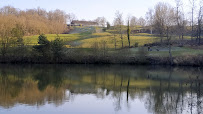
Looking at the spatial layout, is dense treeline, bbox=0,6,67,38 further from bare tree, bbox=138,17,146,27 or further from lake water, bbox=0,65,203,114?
bare tree, bbox=138,17,146,27

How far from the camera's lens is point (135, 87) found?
19125 millimetres

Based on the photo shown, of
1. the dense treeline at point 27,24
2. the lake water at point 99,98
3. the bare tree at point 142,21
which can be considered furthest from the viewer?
the bare tree at point 142,21

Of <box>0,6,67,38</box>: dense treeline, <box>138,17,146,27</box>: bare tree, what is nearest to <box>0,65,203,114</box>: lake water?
<box>0,6,67,38</box>: dense treeline

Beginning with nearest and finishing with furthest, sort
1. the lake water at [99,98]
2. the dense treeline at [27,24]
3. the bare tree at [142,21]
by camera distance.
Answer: the lake water at [99,98], the dense treeline at [27,24], the bare tree at [142,21]

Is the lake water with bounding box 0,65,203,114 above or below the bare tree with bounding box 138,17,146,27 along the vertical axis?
below

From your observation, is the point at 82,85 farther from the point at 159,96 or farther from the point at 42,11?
the point at 42,11

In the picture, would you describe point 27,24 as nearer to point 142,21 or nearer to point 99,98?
point 142,21

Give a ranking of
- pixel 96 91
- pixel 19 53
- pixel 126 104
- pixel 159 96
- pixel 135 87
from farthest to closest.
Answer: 1. pixel 19 53
2. pixel 135 87
3. pixel 96 91
4. pixel 159 96
5. pixel 126 104

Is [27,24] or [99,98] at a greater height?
[27,24]

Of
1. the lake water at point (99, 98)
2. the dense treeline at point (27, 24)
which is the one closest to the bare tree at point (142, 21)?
the dense treeline at point (27, 24)

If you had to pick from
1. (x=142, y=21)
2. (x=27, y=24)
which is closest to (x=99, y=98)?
(x=27, y=24)

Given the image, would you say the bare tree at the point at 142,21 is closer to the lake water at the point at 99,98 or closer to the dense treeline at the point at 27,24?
the dense treeline at the point at 27,24

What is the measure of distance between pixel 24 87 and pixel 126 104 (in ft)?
30.0

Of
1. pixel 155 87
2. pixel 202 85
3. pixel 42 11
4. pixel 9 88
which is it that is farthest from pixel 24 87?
pixel 42 11
